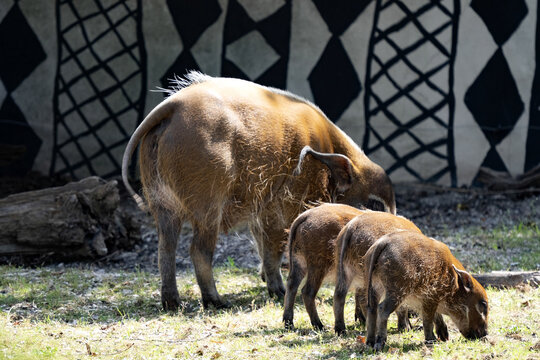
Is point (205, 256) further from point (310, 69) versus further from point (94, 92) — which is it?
point (94, 92)

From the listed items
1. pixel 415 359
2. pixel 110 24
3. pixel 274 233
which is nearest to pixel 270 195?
pixel 274 233

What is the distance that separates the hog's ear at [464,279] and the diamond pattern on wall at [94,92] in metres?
6.52

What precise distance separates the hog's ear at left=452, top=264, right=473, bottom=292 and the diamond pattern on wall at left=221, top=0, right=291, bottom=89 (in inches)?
236

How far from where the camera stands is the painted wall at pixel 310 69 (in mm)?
9141

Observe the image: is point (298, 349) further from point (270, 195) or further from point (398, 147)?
point (398, 147)

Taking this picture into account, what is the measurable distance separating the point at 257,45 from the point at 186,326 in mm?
5803

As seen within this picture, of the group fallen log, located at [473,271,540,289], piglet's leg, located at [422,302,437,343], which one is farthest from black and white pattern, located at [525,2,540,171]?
piglet's leg, located at [422,302,437,343]

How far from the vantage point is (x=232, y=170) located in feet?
15.5

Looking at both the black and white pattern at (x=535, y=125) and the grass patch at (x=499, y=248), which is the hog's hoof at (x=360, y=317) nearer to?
the grass patch at (x=499, y=248)

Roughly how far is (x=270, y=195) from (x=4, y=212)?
2.65 metres

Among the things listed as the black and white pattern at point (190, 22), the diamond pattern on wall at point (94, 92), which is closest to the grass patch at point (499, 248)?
the black and white pattern at point (190, 22)

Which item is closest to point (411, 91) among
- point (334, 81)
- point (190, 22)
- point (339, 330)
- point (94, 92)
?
point (334, 81)

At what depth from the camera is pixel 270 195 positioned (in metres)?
5.09

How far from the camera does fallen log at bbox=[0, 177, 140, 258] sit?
6.14 m
